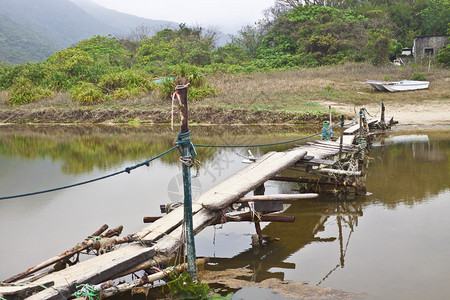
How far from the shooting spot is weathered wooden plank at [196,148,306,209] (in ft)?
20.9

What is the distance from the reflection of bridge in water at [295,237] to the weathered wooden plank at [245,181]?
2.99 ft

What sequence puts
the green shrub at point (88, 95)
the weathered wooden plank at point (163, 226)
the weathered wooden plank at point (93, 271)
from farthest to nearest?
1. the green shrub at point (88, 95)
2. the weathered wooden plank at point (163, 226)
3. the weathered wooden plank at point (93, 271)

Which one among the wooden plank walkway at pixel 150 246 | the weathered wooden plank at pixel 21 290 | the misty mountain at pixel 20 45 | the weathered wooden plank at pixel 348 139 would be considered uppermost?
the misty mountain at pixel 20 45

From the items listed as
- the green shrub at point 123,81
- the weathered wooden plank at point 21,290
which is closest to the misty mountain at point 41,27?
the green shrub at point 123,81

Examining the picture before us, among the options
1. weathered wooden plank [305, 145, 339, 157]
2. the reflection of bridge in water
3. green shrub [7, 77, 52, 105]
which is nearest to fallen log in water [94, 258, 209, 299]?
the reflection of bridge in water

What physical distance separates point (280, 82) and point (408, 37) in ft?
51.4

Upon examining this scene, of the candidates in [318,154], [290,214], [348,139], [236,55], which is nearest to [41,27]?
[236,55]

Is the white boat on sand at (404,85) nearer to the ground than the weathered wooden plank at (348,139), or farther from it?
farther from it

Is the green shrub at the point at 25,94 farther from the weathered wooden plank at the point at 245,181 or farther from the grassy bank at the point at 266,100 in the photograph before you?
the weathered wooden plank at the point at 245,181

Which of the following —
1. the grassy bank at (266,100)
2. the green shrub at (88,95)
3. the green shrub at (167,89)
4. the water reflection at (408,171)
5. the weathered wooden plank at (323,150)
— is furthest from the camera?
the green shrub at (88,95)

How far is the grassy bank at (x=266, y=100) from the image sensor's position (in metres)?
20.5

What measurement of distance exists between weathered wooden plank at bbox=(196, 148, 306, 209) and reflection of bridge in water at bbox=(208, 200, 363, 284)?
0.91 metres

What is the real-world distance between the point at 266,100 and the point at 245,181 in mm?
14969

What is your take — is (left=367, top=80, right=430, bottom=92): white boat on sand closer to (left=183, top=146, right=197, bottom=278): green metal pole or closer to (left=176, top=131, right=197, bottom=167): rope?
(left=176, top=131, right=197, bottom=167): rope
